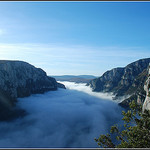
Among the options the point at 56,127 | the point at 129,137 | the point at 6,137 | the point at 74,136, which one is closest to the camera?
the point at 129,137

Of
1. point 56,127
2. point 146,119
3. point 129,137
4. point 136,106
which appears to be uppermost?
point 136,106

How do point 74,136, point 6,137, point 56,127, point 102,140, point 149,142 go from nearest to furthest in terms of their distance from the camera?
point 149,142 < point 102,140 < point 6,137 < point 74,136 < point 56,127

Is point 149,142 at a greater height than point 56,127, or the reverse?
point 149,142

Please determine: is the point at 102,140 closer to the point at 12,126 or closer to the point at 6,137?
the point at 6,137

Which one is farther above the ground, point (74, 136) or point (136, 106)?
point (136, 106)

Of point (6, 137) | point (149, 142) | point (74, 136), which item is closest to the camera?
point (149, 142)

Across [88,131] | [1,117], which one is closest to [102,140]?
[88,131]

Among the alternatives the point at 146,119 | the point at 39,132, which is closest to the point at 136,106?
the point at 146,119

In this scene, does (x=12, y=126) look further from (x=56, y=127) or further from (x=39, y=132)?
(x=56, y=127)

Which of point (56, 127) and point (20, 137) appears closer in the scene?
point (20, 137)
